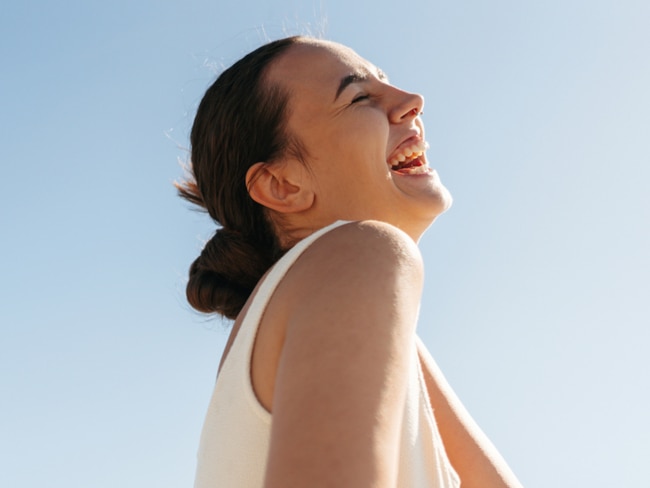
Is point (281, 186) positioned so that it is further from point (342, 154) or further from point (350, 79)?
point (350, 79)

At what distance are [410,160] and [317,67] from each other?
0.54m

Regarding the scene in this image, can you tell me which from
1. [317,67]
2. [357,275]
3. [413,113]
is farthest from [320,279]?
[317,67]

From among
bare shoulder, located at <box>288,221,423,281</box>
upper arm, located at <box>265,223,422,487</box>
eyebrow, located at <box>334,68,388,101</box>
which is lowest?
upper arm, located at <box>265,223,422,487</box>

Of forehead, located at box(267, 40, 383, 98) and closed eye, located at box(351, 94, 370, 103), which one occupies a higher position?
forehead, located at box(267, 40, 383, 98)

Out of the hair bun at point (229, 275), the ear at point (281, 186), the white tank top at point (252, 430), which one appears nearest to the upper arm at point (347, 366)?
the white tank top at point (252, 430)

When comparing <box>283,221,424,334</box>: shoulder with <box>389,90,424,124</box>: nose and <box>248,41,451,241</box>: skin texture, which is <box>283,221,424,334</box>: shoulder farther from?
<box>389,90,424,124</box>: nose

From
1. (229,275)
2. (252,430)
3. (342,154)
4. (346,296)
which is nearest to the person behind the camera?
(346,296)

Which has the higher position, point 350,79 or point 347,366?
point 350,79

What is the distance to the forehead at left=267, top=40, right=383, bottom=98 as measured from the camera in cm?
320

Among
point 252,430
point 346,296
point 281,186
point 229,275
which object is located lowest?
point 252,430

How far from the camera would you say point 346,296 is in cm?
172

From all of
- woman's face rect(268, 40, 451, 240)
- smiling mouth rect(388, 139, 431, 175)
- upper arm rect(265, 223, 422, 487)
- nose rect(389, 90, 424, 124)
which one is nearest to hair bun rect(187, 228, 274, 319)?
woman's face rect(268, 40, 451, 240)

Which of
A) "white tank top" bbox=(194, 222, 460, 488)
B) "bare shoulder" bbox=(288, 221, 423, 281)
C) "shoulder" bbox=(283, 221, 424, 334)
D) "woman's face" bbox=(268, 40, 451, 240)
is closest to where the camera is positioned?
"shoulder" bbox=(283, 221, 424, 334)

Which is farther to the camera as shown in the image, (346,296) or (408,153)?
(408,153)
